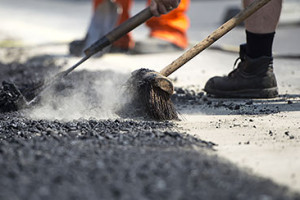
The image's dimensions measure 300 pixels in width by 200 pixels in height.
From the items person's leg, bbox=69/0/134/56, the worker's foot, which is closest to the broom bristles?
person's leg, bbox=69/0/134/56

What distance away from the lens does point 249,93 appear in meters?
3.45

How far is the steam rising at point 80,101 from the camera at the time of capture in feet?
9.60

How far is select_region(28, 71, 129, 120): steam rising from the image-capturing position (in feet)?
9.60

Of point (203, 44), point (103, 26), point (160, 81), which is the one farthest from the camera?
point (103, 26)

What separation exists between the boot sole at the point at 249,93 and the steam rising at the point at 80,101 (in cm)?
73

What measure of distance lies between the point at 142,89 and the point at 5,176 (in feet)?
3.82

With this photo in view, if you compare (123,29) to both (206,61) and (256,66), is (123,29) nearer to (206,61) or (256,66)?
(256,66)

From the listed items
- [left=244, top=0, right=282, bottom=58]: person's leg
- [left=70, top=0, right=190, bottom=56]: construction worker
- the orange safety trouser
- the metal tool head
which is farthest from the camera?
the orange safety trouser

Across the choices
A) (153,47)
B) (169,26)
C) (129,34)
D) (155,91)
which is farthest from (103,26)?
(155,91)

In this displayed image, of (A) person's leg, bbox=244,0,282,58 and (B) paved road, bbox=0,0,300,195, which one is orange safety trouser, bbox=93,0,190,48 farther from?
(A) person's leg, bbox=244,0,282,58

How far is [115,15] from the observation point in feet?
17.6

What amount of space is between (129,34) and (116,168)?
3.80 metres

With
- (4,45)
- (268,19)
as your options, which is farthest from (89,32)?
(268,19)

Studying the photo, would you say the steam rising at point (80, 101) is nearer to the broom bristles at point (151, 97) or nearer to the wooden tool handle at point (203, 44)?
the broom bristles at point (151, 97)
